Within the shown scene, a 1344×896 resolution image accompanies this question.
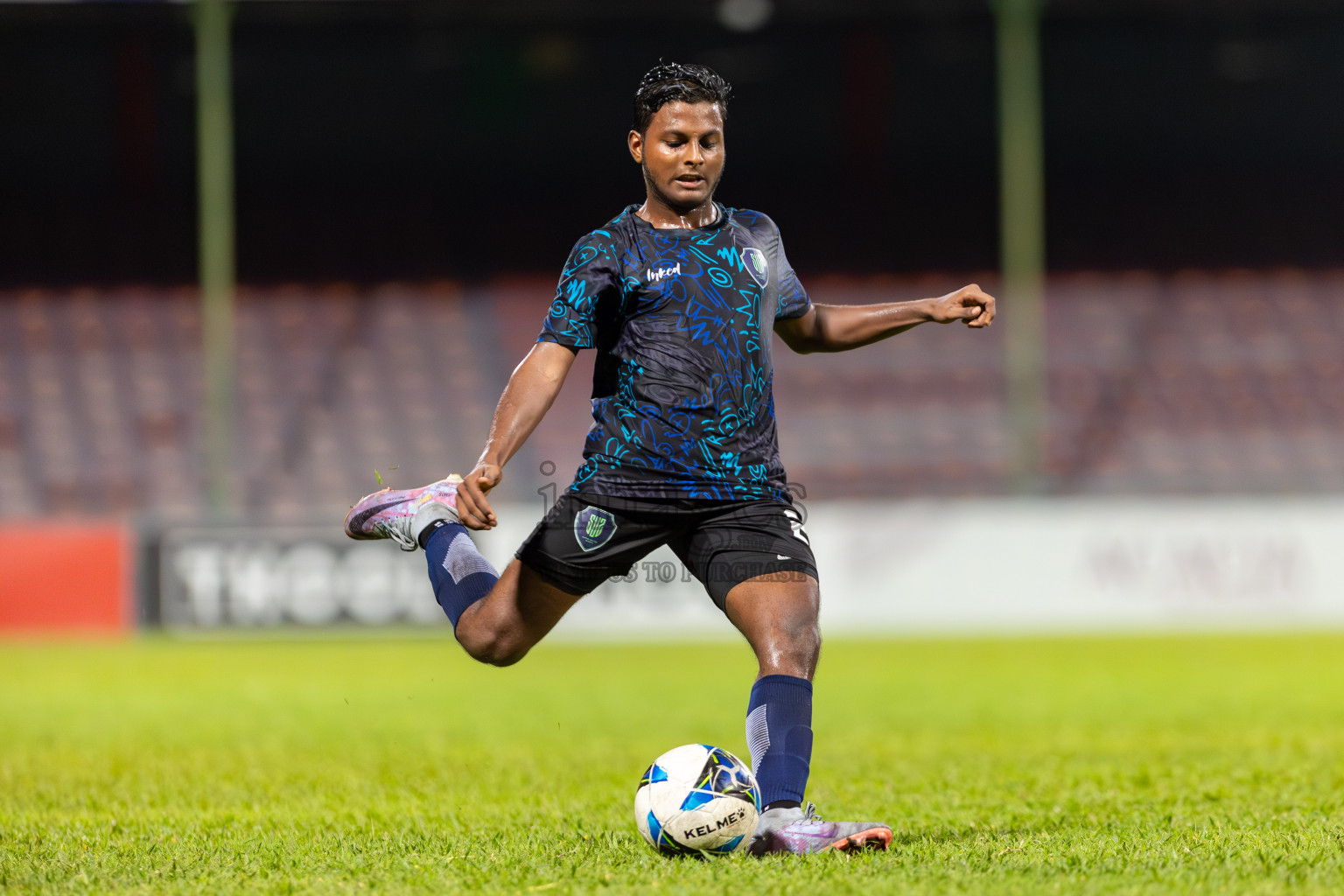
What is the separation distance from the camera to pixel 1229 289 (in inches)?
781

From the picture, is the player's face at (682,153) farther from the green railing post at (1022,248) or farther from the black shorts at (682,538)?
the green railing post at (1022,248)

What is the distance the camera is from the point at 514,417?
410 cm

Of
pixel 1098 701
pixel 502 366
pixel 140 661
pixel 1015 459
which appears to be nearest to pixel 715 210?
pixel 1098 701

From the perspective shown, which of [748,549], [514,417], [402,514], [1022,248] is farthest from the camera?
[1022,248]

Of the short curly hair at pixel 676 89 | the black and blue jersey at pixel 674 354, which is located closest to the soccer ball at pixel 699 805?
the black and blue jersey at pixel 674 354

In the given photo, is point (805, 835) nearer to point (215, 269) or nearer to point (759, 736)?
point (759, 736)

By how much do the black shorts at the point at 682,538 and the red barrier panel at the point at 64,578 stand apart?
10790 mm

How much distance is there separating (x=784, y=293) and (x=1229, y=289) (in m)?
16.8

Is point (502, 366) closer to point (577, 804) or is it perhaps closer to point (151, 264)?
point (151, 264)

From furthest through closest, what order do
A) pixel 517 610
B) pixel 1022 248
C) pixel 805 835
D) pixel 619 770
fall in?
pixel 1022 248
pixel 619 770
pixel 517 610
pixel 805 835

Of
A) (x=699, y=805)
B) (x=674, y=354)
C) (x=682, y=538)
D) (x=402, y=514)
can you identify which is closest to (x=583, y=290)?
(x=674, y=354)

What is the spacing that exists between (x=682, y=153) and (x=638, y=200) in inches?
649

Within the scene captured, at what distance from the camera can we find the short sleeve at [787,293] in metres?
4.40

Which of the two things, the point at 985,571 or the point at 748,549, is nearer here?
the point at 748,549
